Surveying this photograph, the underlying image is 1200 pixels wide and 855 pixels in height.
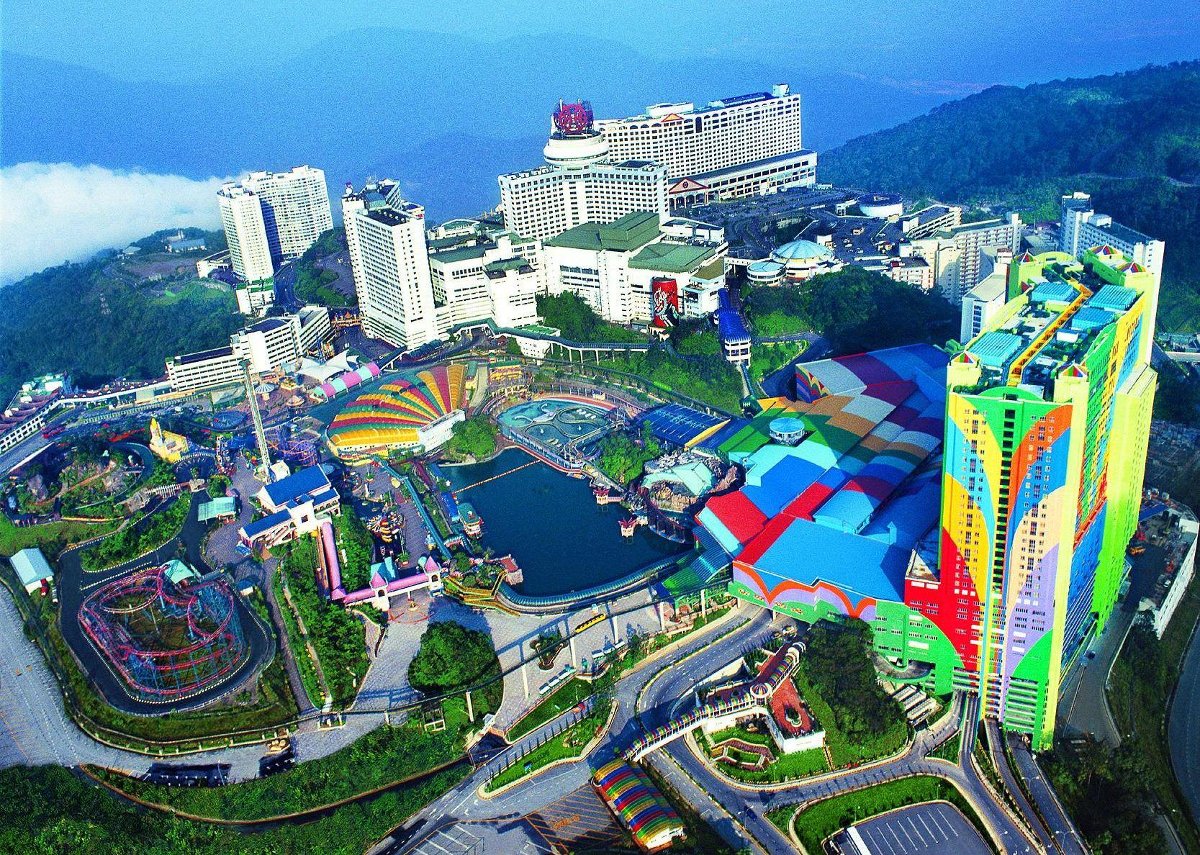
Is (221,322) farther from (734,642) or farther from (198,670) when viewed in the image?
(734,642)

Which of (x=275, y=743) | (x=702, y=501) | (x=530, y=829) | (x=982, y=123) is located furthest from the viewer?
(x=982, y=123)

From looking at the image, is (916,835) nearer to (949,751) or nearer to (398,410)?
(949,751)

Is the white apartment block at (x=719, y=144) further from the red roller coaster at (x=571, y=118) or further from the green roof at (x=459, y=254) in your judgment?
the green roof at (x=459, y=254)

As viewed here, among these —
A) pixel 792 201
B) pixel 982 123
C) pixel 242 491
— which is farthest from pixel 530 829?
pixel 982 123

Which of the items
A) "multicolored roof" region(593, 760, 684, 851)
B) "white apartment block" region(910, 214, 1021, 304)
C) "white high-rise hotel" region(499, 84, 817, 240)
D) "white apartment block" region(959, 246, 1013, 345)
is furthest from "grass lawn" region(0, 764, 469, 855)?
"white apartment block" region(910, 214, 1021, 304)

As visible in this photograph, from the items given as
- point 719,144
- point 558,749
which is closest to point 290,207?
point 719,144

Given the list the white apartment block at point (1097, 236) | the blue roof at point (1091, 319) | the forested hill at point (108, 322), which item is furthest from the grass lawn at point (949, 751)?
the forested hill at point (108, 322)
